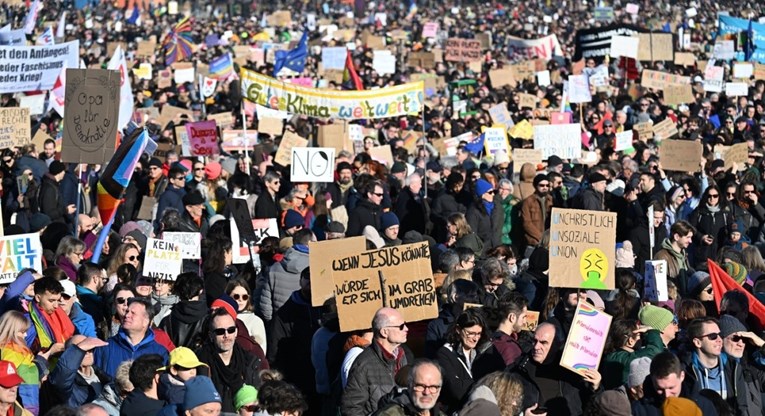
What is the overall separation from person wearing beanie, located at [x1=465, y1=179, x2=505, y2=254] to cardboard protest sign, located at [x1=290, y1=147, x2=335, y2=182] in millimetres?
1589

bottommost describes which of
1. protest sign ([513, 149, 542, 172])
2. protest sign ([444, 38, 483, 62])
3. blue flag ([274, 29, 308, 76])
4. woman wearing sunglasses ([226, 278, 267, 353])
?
protest sign ([444, 38, 483, 62])

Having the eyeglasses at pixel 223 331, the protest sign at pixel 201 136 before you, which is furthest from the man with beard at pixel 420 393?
the protest sign at pixel 201 136

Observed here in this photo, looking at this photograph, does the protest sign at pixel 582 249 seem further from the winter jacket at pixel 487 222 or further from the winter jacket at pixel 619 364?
the winter jacket at pixel 487 222

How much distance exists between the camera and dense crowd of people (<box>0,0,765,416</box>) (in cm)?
671

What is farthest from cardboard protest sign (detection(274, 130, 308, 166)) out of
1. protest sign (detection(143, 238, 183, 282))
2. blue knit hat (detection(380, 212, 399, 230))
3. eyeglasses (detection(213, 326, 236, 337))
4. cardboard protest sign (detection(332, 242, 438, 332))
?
eyeglasses (detection(213, 326, 236, 337))

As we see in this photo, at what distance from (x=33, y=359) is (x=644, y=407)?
3.07 metres

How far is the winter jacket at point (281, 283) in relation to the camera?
30.4 feet

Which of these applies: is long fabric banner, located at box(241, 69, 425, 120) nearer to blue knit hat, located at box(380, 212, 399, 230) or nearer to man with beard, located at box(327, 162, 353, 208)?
man with beard, located at box(327, 162, 353, 208)

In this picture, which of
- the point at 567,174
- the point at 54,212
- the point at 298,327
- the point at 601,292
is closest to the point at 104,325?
the point at 298,327

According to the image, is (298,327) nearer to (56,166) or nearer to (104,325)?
(104,325)

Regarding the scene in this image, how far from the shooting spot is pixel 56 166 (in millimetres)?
13484

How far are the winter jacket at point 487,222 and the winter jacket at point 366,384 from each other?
5.59m

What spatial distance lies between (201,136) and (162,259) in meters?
7.07

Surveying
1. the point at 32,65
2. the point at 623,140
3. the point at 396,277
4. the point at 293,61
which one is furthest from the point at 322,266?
the point at 293,61
